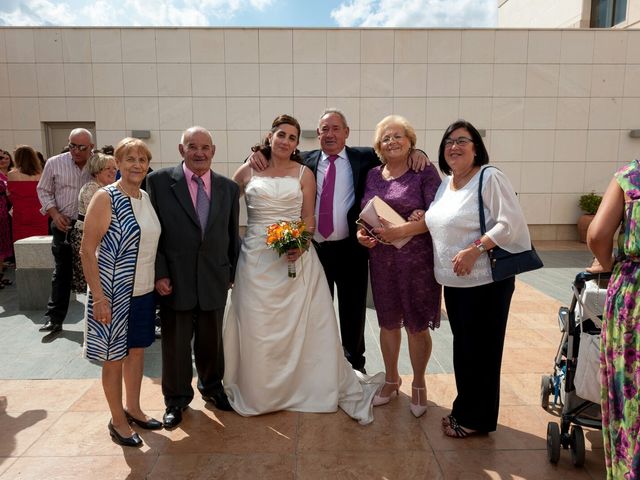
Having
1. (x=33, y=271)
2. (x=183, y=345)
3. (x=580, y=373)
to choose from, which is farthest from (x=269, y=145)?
(x=33, y=271)

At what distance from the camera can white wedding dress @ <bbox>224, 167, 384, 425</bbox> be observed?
351 cm

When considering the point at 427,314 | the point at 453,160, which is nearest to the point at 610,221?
the point at 453,160

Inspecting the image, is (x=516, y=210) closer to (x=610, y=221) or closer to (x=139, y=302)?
(x=610, y=221)

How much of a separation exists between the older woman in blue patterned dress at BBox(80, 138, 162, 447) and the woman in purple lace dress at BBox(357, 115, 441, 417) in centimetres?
152

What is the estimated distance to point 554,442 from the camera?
284 cm

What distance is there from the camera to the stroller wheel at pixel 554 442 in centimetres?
282

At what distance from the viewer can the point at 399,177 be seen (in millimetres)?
3492

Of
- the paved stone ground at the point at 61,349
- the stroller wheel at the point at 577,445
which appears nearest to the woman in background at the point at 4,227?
the paved stone ground at the point at 61,349

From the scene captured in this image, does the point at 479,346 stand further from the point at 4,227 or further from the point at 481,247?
the point at 4,227

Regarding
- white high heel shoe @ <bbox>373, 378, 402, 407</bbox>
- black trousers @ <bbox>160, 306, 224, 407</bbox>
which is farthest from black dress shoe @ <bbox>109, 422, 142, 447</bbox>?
white high heel shoe @ <bbox>373, 378, 402, 407</bbox>

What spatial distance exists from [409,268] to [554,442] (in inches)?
54.2

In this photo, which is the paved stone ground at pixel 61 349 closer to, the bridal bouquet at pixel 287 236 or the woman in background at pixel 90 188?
the woman in background at pixel 90 188

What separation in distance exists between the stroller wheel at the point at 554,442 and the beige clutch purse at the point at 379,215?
57.3 inches

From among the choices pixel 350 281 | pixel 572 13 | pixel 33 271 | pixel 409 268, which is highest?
pixel 572 13
